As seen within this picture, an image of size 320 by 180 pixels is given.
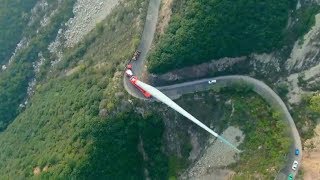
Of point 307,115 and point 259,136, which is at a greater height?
point 307,115

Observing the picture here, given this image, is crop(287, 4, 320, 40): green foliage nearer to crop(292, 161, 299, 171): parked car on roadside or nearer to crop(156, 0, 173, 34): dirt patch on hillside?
crop(156, 0, 173, 34): dirt patch on hillside

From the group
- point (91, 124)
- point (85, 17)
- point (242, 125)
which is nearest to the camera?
point (91, 124)

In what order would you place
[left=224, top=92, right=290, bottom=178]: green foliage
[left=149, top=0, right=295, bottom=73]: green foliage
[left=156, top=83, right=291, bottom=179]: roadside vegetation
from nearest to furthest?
[left=224, top=92, right=290, bottom=178]: green foliage → [left=156, top=83, right=291, bottom=179]: roadside vegetation → [left=149, top=0, right=295, bottom=73]: green foliage

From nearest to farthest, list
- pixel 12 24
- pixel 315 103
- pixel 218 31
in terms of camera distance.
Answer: pixel 315 103, pixel 218 31, pixel 12 24

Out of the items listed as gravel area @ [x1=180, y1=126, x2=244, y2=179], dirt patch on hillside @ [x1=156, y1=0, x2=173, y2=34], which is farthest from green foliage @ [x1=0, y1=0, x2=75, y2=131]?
gravel area @ [x1=180, y1=126, x2=244, y2=179]

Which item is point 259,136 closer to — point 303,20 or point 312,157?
point 312,157

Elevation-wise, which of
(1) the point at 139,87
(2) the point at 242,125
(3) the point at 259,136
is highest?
(1) the point at 139,87

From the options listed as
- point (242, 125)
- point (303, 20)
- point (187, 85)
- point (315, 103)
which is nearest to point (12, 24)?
point (187, 85)
